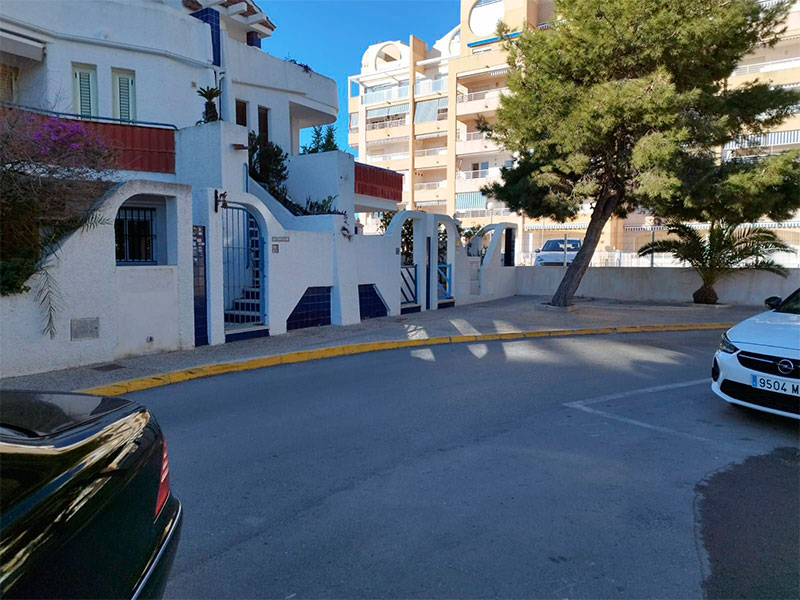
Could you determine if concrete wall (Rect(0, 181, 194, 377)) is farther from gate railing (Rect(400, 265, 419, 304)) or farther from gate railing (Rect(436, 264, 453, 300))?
gate railing (Rect(436, 264, 453, 300))

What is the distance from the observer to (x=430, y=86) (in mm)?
46406

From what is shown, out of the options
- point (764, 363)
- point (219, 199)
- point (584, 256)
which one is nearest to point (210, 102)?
point (219, 199)

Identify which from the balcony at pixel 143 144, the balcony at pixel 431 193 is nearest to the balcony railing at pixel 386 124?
the balcony at pixel 431 193

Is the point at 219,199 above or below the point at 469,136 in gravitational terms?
below

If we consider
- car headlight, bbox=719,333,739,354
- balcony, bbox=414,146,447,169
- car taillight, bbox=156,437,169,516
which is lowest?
Answer: car taillight, bbox=156,437,169,516

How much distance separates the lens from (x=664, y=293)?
1884cm

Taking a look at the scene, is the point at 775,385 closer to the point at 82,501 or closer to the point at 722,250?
the point at 82,501

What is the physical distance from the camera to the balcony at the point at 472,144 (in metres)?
42.1

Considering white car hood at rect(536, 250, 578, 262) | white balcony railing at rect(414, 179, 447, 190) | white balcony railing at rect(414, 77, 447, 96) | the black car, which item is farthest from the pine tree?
white balcony railing at rect(414, 77, 447, 96)

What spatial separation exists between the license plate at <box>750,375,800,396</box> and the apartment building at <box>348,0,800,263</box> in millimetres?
31138

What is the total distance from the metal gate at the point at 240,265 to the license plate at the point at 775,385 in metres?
9.04

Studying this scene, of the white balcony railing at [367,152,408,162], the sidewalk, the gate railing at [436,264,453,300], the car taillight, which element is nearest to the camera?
the car taillight

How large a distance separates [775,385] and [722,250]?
43.9ft

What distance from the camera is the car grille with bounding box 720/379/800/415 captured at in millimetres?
5098
